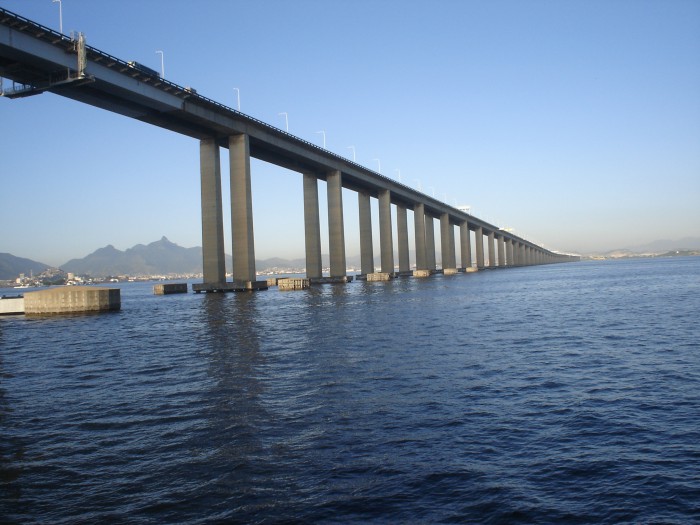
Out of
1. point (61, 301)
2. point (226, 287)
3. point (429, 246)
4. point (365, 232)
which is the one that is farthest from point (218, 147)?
point (429, 246)

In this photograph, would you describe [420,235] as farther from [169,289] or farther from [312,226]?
[169,289]

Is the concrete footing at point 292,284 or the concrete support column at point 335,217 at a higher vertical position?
the concrete support column at point 335,217

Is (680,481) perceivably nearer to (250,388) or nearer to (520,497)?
(520,497)

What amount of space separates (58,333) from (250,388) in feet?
79.2

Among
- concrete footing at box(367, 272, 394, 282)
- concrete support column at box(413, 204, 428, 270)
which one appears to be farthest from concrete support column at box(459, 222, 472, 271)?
concrete footing at box(367, 272, 394, 282)

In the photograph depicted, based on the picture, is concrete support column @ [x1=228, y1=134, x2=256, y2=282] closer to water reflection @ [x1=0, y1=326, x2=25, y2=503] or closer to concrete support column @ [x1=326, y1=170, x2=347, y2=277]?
concrete support column @ [x1=326, y1=170, x2=347, y2=277]

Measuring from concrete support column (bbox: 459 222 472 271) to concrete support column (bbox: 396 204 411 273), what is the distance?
139 feet

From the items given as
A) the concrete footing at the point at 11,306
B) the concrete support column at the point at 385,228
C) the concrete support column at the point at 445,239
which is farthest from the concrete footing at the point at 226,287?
the concrete support column at the point at 445,239

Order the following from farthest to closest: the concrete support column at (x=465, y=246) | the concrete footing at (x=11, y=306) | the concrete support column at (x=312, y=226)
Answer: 1. the concrete support column at (x=465, y=246)
2. the concrete support column at (x=312, y=226)
3. the concrete footing at (x=11, y=306)

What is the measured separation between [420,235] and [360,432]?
5379 inches

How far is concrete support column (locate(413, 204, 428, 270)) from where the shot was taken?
146875mm

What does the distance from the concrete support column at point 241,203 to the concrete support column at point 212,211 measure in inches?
82.0

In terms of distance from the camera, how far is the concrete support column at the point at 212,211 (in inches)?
2975

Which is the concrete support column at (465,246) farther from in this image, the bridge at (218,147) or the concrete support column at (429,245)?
the bridge at (218,147)
